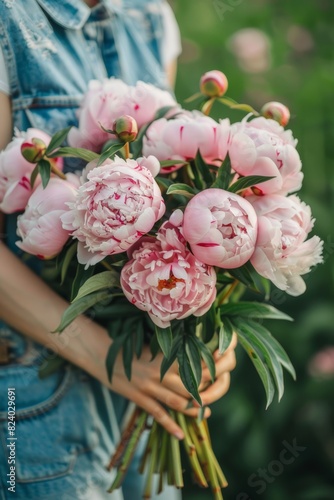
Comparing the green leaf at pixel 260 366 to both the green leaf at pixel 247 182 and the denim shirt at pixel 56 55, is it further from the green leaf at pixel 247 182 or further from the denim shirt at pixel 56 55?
the denim shirt at pixel 56 55

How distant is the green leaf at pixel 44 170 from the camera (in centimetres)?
90

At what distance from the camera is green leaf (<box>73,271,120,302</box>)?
0.86 m

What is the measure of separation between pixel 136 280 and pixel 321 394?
1.23 metres

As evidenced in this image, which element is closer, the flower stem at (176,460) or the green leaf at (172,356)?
the green leaf at (172,356)

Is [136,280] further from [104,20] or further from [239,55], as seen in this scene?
[239,55]

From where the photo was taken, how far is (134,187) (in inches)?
32.6

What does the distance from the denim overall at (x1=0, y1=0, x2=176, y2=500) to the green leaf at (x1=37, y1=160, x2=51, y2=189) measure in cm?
11

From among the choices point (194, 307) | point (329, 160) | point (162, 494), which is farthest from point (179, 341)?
point (329, 160)

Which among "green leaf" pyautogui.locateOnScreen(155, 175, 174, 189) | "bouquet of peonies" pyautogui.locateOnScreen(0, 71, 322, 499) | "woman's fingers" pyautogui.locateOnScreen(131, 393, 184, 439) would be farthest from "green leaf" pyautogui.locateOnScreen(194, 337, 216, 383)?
"green leaf" pyautogui.locateOnScreen(155, 175, 174, 189)

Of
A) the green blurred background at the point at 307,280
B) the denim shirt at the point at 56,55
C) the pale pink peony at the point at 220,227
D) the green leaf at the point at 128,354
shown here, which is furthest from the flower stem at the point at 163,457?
the green blurred background at the point at 307,280

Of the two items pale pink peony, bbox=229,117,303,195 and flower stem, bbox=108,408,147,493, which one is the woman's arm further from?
pale pink peony, bbox=229,117,303,195

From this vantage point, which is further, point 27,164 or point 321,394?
→ point 321,394

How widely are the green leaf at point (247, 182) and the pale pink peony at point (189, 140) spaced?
63 mm

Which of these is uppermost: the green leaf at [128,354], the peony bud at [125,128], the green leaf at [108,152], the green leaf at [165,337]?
the peony bud at [125,128]
